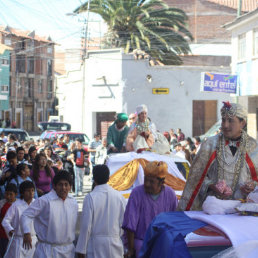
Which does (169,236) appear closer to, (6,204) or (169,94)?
(6,204)

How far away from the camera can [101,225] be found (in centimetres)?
704

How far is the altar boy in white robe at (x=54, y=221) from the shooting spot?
23.0 ft

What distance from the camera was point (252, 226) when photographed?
386 cm

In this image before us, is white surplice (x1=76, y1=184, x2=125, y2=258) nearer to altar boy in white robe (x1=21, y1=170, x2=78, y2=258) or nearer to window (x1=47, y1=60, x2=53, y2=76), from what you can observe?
altar boy in white robe (x1=21, y1=170, x2=78, y2=258)

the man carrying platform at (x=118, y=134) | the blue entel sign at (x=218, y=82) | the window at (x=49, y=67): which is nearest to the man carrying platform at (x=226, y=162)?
the man carrying platform at (x=118, y=134)

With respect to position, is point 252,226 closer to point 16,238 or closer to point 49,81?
point 16,238

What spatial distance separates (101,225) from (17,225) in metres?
1.91

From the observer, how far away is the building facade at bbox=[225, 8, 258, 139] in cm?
2789

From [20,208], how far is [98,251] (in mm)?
2039

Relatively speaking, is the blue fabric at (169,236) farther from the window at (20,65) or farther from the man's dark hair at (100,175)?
the window at (20,65)

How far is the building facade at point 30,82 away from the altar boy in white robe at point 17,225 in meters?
69.3

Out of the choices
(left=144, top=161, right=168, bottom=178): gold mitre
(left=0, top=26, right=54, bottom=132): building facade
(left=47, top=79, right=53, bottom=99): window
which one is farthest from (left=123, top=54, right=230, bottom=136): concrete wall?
(left=47, top=79, right=53, bottom=99): window

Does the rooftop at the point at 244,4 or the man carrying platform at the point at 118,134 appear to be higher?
the rooftop at the point at 244,4

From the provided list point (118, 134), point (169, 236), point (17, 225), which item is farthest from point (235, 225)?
point (118, 134)
